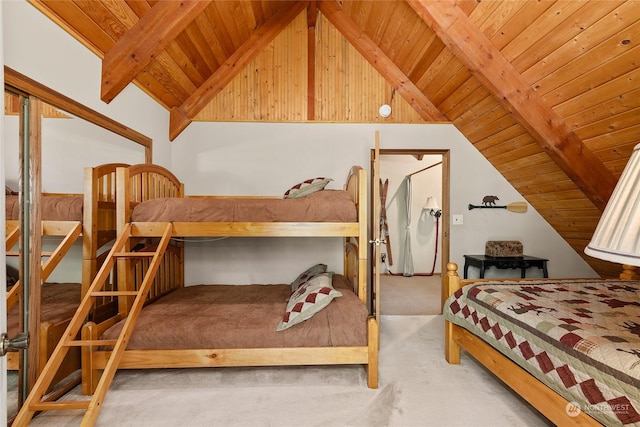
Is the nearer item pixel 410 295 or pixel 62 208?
pixel 62 208

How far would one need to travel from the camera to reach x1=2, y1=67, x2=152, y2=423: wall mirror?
5.29 ft

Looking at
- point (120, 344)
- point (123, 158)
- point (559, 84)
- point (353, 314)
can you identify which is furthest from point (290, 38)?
point (120, 344)

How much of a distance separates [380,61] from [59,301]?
3.70m

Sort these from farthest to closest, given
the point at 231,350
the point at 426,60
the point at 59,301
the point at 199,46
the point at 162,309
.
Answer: the point at 426,60
the point at 199,46
the point at 162,309
the point at 59,301
the point at 231,350

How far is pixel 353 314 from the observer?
2.08 metres

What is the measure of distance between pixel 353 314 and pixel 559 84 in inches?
89.5

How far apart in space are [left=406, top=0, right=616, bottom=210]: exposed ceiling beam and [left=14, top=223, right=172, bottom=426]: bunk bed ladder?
2.62 metres

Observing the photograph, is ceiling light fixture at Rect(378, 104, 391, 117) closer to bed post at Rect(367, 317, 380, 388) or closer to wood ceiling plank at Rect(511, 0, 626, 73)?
wood ceiling plank at Rect(511, 0, 626, 73)

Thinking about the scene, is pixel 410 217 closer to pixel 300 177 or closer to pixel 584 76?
pixel 300 177

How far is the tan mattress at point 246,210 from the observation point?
87.0 inches

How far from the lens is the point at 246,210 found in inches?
88.0

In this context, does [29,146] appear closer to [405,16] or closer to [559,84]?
[405,16]

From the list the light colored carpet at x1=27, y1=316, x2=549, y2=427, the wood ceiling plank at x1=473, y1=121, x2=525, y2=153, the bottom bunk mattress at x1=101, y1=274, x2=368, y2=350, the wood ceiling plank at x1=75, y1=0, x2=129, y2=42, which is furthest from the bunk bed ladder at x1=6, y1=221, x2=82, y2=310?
the wood ceiling plank at x1=473, y1=121, x2=525, y2=153

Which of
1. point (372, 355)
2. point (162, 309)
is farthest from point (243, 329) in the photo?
point (372, 355)
